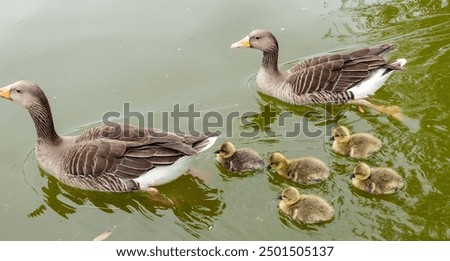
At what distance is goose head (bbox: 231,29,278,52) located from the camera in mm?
7527

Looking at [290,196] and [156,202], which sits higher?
[290,196]

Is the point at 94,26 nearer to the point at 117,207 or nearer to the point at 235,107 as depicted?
the point at 235,107

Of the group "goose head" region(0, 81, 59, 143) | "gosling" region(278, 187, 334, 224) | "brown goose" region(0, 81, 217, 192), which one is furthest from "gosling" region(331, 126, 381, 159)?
"goose head" region(0, 81, 59, 143)

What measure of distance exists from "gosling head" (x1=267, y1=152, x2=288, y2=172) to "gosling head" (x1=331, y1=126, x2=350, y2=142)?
0.70m

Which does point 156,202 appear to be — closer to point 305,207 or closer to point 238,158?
point 238,158

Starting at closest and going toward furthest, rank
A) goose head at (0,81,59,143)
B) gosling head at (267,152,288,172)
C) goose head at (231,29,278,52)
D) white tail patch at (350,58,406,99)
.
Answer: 1. gosling head at (267,152,288,172)
2. goose head at (0,81,59,143)
3. white tail patch at (350,58,406,99)
4. goose head at (231,29,278,52)

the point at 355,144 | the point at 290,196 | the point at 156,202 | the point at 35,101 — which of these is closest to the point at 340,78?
the point at 355,144

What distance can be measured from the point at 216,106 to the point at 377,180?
8.32 feet

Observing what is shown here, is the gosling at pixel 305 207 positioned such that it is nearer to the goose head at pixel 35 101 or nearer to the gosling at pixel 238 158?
Answer: the gosling at pixel 238 158

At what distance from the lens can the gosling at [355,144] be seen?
6.05 meters

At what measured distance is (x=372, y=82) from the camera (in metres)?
7.19

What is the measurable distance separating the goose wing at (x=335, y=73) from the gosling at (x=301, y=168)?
5.10 feet

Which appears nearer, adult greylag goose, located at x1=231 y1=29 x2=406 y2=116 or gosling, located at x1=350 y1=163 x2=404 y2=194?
gosling, located at x1=350 y1=163 x2=404 y2=194

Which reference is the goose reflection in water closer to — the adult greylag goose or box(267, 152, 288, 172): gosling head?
box(267, 152, 288, 172): gosling head
